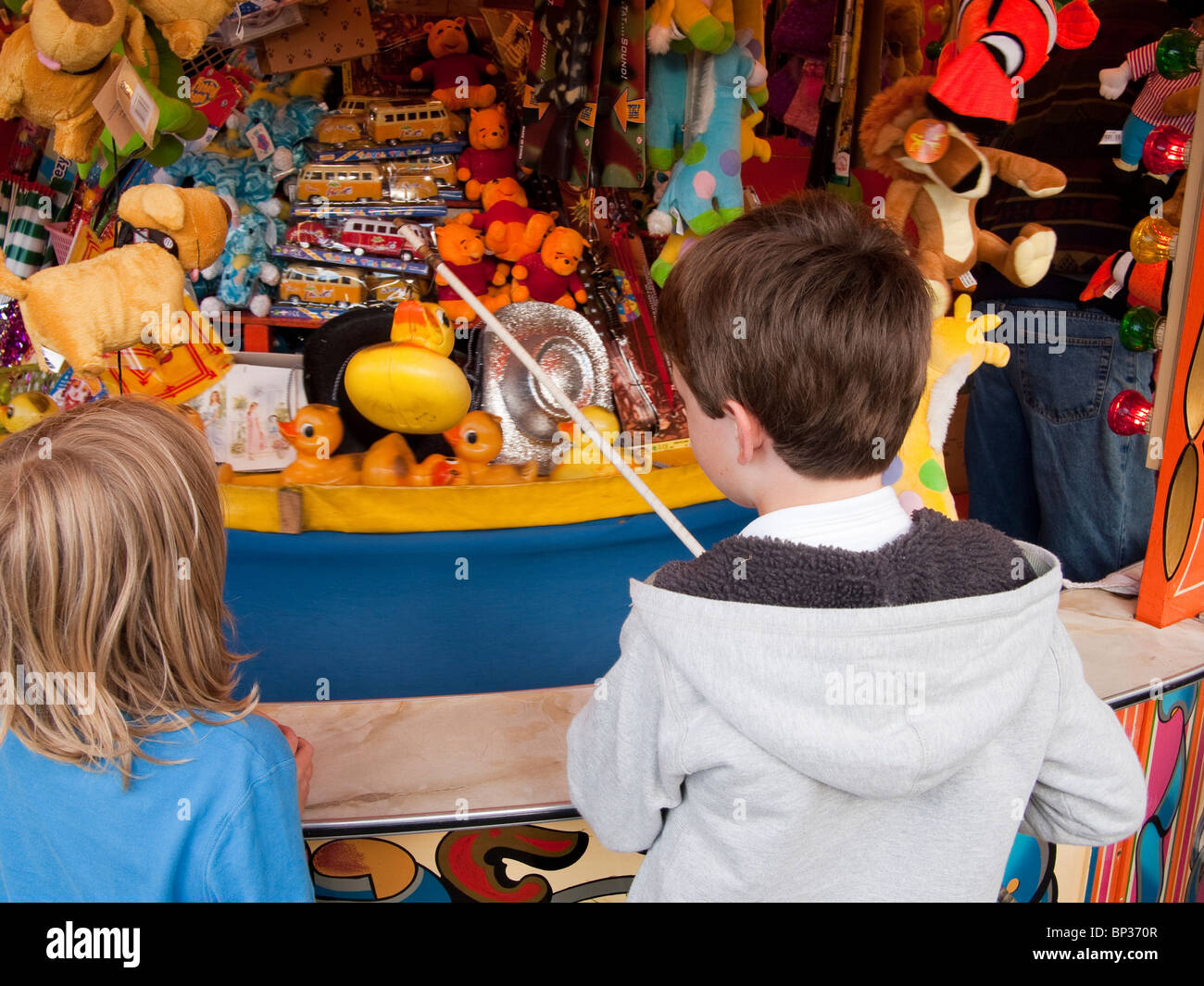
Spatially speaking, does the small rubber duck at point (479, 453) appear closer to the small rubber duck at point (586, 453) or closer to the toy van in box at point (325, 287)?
the small rubber duck at point (586, 453)

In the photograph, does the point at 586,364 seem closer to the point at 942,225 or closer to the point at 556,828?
the point at 942,225

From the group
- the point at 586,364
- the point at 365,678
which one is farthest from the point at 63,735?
the point at 586,364

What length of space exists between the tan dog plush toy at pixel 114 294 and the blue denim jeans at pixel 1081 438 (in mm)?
1635

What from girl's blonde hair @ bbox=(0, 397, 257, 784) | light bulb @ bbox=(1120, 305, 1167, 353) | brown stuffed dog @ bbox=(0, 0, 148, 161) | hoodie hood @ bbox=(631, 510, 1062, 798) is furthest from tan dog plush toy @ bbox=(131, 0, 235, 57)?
light bulb @ bbox=(1120, 305, 1167, 353)

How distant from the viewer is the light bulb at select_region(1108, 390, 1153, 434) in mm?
1752

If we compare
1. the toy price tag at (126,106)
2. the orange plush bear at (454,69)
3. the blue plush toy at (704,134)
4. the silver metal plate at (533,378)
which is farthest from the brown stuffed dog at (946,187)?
the orange plush bear at (454,69)

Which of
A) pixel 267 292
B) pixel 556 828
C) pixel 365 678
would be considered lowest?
pixel 365 678

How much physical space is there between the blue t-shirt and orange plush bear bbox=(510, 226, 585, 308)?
1807 millimetres

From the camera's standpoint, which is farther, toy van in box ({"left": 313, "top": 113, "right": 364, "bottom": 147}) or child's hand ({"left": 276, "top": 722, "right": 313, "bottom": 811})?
toy van in box ({"left": 313, "top": 113, "right": 364, "bottom": 147})

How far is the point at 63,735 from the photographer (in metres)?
0.81

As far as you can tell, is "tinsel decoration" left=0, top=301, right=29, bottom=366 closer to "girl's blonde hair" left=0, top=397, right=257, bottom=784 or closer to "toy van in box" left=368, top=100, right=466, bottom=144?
"toy van in box" left=368, top=100, right=466, bottom=144

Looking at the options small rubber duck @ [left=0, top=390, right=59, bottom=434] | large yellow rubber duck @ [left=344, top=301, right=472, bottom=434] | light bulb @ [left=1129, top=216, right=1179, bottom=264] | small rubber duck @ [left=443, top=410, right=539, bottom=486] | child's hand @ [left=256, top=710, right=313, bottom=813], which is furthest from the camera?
small rubber duck @ [left=0, top=390, right=59, bottom=434]

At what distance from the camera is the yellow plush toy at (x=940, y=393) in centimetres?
160

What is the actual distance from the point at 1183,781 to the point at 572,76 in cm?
177
